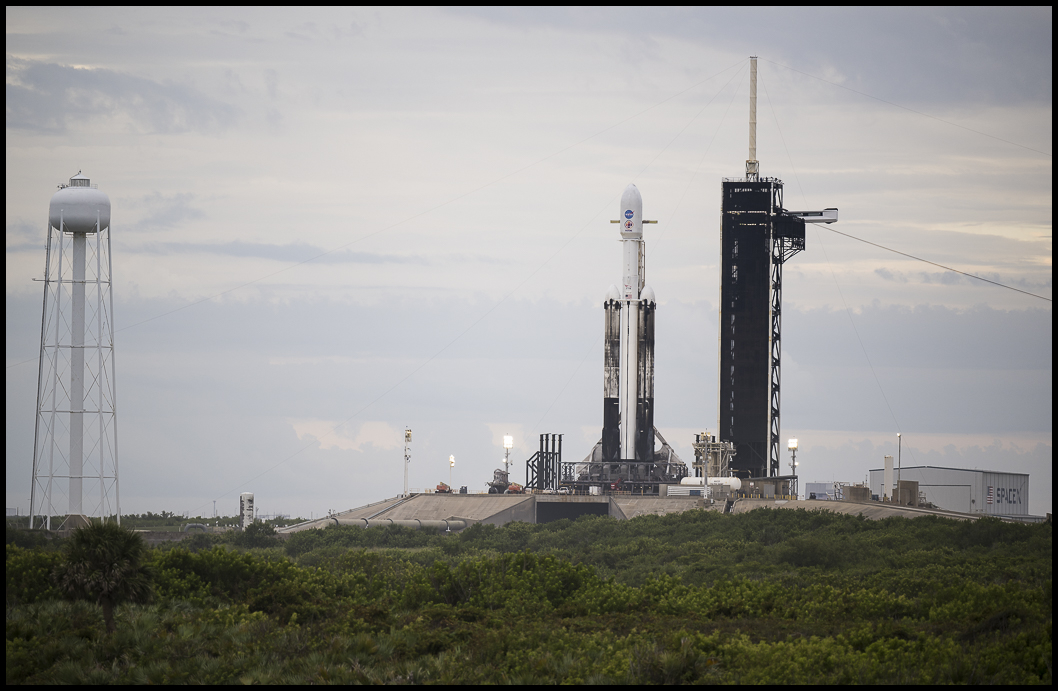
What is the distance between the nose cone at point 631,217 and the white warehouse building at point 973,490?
2387cm

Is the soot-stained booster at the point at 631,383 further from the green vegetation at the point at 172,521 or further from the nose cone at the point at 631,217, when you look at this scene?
the green vegetation at the point at 172,521

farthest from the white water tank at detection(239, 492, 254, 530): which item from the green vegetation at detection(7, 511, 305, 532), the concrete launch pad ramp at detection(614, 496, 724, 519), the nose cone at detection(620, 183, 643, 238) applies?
the nose cone at detection(620, 183, 643, 238)

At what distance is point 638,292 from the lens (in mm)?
74062

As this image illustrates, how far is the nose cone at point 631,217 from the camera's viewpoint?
7406cm

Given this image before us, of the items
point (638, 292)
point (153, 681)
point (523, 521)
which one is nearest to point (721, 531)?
point (523, 521)

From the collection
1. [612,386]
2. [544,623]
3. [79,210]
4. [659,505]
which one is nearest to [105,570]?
[544,623]

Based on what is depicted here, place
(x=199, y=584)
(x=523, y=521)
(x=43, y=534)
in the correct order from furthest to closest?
(x=523, y=521) → (x=43, y=534) → (x=199, y=584)

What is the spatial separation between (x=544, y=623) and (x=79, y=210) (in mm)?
33047

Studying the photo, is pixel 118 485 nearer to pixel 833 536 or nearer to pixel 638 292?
pixel 833 536

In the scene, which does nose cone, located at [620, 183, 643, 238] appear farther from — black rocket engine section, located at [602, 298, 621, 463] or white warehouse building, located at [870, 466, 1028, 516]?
white warehouse building, located at [870, 466, 1028, 516]

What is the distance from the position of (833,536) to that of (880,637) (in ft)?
86.3

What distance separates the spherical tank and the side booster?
36.0 metres

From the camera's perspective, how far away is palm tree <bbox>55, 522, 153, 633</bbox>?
81.3 feet

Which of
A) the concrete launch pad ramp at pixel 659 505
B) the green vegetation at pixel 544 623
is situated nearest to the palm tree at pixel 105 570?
the green vegetation at pixel 544 623
